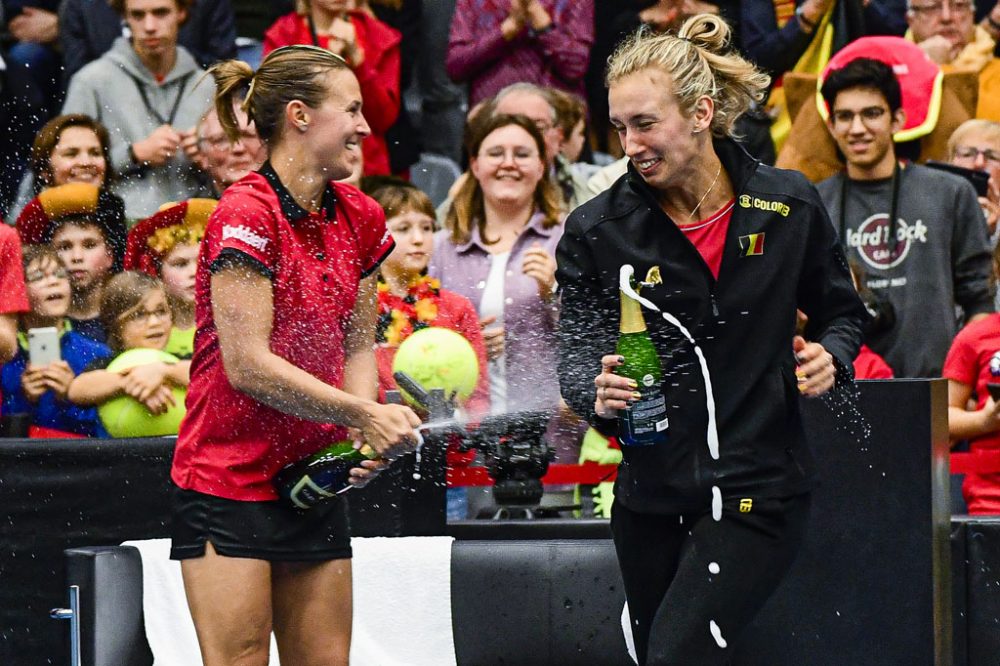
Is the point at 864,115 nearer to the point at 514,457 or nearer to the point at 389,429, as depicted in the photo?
the point at 514,457

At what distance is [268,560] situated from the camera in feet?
14.0

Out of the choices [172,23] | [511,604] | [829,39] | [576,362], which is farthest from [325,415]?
[829,39]

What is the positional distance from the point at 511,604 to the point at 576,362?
1.29 meters

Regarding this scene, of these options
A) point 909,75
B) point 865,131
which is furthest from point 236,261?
point 909,75

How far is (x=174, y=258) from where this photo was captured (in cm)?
692

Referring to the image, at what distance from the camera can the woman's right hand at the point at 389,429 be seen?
161 inches

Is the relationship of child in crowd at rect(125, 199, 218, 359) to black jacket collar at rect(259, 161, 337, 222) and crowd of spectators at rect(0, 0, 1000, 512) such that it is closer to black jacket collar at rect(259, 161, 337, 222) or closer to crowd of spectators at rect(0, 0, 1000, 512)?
crowd of spectators at rect(0, 0, 1000, 512)

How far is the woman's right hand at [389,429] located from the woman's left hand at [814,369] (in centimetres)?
102

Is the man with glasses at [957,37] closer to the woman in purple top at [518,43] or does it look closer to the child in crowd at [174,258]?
the woman in purple top at [518,43]

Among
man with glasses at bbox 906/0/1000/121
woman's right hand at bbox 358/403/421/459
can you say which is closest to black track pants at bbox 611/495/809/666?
woman's right hand at bbox 358/403/421/459

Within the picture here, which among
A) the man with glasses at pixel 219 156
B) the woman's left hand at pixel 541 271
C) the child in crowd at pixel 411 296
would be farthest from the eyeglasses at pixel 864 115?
the man with glasses at pixel 219 156

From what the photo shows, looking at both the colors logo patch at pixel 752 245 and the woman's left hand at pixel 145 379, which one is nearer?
the colors logo patch at pixel 752 245

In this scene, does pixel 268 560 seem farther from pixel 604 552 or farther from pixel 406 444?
pixel 604 552

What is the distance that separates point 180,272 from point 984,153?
399 centimetres
